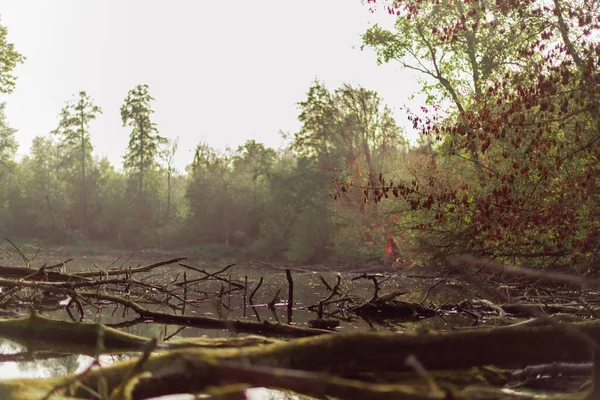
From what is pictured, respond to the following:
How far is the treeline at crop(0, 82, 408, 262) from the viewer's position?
45094 mm

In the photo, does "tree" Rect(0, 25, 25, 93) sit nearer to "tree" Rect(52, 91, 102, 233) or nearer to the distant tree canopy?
the distant tree canopy

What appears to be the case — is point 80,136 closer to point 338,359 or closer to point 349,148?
point 349,148

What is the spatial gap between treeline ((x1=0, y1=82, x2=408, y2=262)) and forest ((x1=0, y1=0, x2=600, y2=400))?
9.9 inches

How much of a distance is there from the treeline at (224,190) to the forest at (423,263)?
252 millimetres

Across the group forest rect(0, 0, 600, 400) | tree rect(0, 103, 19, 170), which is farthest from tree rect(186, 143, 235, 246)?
tree rect(0, 103, 19, 170)

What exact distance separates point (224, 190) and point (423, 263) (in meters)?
34.4

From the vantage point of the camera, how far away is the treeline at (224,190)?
45094 mm

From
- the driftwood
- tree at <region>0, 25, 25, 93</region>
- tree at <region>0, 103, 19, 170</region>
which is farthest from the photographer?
tree at <region>0, 103, 19, 170</region>

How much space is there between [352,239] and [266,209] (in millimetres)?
12854

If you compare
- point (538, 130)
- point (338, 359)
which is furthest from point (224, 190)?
point (338, 359)

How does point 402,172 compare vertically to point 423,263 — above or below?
above

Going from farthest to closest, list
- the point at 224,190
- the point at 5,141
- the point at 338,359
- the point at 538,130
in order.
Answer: the point at 5,141, the point at 224,190, the point at 538,130, the point at 338,359

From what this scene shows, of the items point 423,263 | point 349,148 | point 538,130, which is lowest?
point 423,263

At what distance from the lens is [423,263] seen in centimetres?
2412
